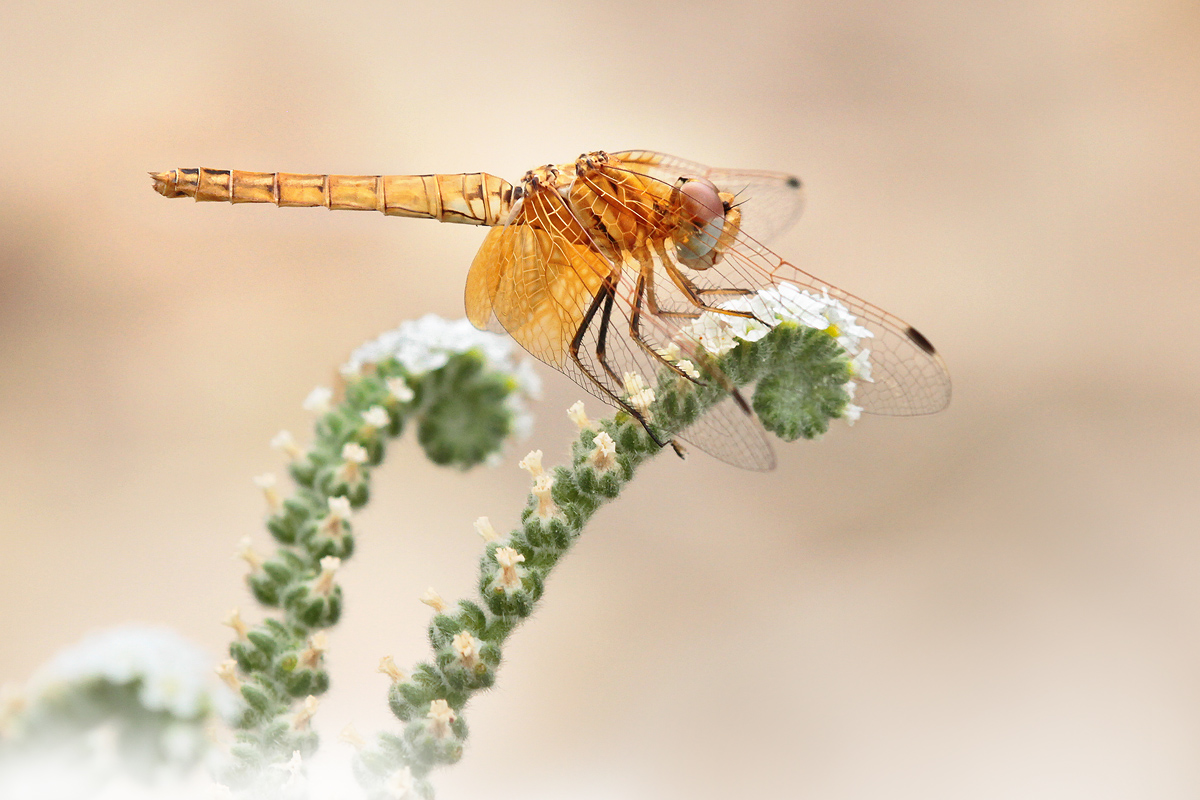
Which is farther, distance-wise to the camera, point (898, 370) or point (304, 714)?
point (898, 370)

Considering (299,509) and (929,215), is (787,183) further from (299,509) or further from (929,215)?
(929,215)

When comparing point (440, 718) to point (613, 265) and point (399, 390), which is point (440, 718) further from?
point (613, 265)

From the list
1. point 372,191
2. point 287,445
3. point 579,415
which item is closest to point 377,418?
point 287,445

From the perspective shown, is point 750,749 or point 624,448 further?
point 750,749

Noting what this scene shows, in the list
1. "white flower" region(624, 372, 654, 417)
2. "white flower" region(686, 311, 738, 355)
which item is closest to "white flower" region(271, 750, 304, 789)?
"white flower" region(624, 372, 654, 417)

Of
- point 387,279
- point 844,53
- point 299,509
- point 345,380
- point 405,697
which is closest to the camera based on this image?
point 405,697

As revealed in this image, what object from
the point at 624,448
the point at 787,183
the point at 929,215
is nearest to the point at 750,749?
the point at 787,183
